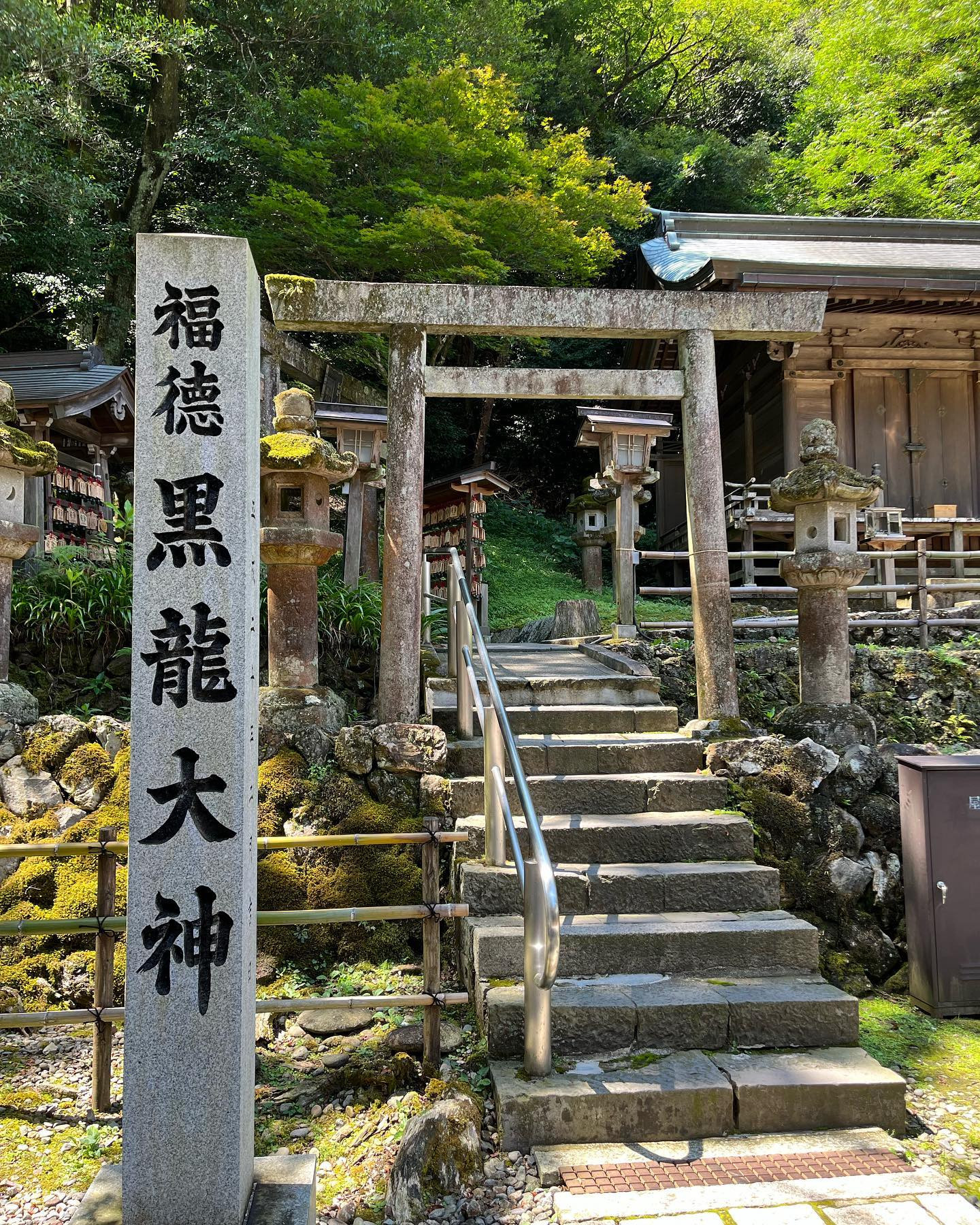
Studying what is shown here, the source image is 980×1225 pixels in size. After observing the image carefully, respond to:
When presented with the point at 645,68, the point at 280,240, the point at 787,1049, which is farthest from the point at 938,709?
the point at 645,68

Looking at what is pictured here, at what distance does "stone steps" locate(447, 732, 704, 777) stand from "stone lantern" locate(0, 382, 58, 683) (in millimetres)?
3265

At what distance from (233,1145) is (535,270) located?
49.0 ft

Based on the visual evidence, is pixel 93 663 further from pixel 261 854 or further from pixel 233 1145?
pixel 233 1145

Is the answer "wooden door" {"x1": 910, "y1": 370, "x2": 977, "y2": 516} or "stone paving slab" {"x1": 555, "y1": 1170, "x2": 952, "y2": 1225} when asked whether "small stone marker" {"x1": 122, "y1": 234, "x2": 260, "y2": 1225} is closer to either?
"stone paving slab" {"x1": 555, "y1": 1170, "x2": 952, "y2": 1225}

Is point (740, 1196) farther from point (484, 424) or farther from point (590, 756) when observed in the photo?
point (484, 424)

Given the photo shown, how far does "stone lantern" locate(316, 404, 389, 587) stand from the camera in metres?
9.80

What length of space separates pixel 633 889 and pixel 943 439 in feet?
41.1

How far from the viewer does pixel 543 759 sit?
549 centimetres

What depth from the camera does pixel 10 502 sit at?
5.65m

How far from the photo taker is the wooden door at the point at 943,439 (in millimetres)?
13672

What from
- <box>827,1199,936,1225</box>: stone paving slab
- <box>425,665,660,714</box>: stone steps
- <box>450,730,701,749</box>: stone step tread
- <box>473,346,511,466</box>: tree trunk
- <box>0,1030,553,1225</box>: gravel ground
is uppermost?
<box>473,346,511,466</box>: tree trunk

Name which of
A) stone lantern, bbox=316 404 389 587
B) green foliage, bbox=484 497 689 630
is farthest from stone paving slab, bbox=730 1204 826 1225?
green foliage, bbox=484 497 689 630

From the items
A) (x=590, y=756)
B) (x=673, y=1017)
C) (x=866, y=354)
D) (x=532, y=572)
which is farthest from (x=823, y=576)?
(x=532, y=572)

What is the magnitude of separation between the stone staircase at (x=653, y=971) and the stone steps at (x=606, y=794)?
1 centimetres
